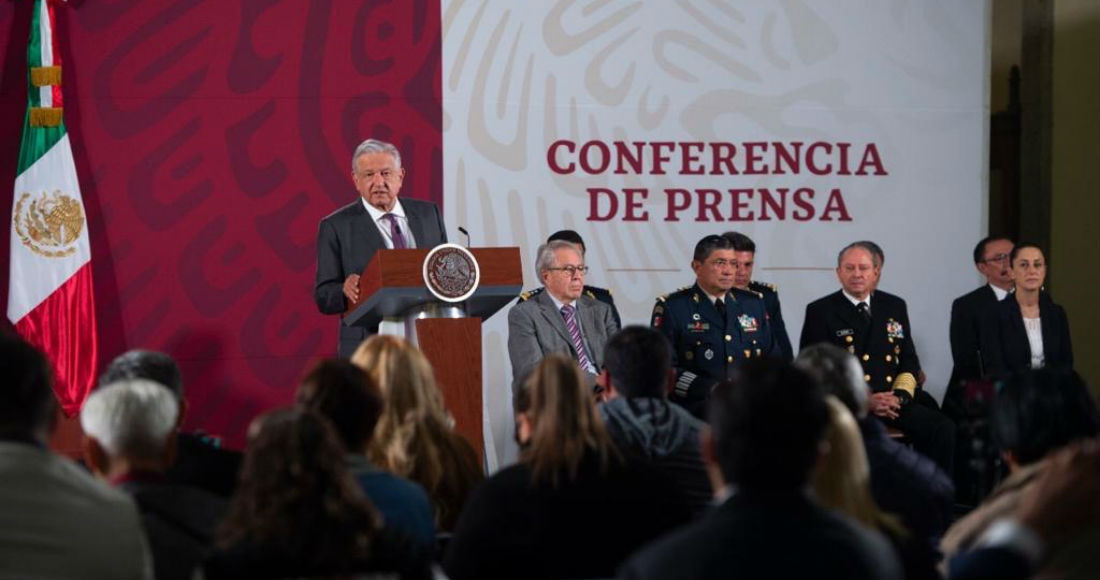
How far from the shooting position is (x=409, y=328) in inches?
187

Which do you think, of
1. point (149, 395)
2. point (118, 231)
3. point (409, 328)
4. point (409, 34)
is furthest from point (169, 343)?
point (149, 395)

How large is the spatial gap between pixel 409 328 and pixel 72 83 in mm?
3047

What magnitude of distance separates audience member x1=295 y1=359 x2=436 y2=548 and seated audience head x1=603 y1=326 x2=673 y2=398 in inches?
33.0

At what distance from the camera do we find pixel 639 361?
138 inches

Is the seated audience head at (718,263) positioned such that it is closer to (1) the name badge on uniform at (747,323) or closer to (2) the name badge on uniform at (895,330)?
(1) the name badge on uniform at (747,323)

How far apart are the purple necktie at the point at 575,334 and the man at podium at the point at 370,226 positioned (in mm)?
903

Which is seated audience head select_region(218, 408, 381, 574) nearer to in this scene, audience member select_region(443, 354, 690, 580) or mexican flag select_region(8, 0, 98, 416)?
audience member select_region(443, 354, 690, 580)

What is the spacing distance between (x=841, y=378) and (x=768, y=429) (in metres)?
1.29

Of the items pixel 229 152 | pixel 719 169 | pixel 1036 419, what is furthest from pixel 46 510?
pixel 719 169

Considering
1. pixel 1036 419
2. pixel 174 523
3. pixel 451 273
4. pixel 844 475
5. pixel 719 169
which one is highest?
pixel 719 169

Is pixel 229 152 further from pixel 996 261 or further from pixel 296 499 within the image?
pixel 296 499

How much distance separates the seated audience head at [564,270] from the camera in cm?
607

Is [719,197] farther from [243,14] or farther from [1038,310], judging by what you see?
[243,14]

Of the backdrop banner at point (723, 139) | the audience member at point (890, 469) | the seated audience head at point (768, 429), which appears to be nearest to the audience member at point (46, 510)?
the seated audience head at point (768, 429)
